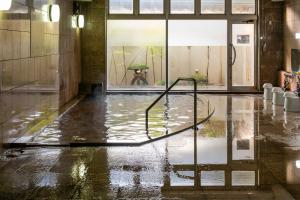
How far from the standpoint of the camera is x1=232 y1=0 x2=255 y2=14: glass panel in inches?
677

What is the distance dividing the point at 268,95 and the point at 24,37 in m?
8.30

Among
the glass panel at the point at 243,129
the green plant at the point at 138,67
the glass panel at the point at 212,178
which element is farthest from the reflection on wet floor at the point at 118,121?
the green plant at the point at 138,67

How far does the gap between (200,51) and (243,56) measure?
1.51 meters

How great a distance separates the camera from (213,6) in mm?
17188

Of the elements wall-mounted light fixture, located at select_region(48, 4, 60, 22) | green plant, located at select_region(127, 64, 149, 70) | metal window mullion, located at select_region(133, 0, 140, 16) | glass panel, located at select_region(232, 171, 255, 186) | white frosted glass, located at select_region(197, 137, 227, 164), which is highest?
metal window mullion, located at select_region(133, 0, 140, 16)

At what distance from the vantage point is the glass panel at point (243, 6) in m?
Answer: 17.2

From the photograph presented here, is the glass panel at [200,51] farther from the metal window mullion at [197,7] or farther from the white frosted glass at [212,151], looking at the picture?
the white frosted glass at [212,151]

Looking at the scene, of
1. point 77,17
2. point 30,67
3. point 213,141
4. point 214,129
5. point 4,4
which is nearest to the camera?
point 4,4

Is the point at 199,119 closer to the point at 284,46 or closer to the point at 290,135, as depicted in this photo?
the point at 290,135

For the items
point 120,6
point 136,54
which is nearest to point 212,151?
point 136,54

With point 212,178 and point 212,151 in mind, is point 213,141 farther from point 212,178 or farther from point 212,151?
point 212,178

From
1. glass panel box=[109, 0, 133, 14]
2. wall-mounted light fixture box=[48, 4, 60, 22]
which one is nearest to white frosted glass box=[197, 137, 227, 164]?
wall-mounted light fixture box=[48, 4, 60, 22]

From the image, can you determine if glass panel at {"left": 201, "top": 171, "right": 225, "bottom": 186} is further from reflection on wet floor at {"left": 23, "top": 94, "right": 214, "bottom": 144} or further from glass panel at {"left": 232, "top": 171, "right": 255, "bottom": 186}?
reflection on wet floor at {"left": 23, "top": 94, "right": 214, "bottom": 144}

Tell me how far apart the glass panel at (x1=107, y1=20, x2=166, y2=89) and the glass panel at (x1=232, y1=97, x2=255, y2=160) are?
3836 millimetres
